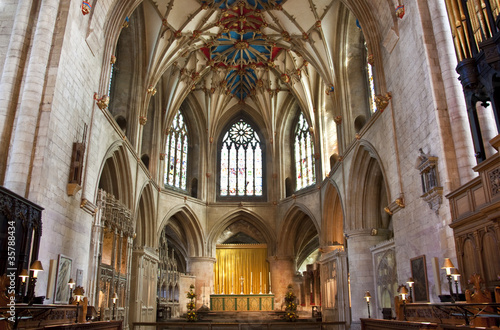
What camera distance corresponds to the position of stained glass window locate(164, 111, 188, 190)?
25.0 meters

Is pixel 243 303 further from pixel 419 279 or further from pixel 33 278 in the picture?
pixel 33 278

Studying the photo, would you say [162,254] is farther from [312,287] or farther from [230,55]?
[230,55]

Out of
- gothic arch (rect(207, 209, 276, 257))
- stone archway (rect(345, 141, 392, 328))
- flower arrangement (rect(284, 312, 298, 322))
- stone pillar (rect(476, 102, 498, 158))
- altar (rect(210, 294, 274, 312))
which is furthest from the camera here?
gothic arch (rect(207, 209, 276, 257))

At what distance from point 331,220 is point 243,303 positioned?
20.5 feet

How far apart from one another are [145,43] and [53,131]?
33.1ft

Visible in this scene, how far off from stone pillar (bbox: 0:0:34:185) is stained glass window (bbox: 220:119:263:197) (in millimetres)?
17695

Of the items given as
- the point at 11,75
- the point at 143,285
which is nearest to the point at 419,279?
the point at 11,75

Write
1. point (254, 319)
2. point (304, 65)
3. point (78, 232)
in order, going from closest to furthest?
point (78, 232)
point (254, 319)
point (304, 65)

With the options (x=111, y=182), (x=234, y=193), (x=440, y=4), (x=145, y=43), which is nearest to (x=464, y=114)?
(x=440, y=4)

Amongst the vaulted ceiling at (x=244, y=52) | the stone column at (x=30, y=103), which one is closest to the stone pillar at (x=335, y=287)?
the vaulted ceiling at (x=244, y=52)

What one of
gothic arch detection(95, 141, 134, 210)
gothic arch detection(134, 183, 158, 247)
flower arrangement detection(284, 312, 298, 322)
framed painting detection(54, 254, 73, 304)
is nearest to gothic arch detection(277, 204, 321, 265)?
flower arrangement detection(284, 312, 298, 322)

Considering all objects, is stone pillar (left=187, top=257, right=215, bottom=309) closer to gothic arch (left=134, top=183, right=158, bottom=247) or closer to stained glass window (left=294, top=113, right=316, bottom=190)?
gothic arch (left=134, top=183, right=158, bottom=247)

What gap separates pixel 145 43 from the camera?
766 inches

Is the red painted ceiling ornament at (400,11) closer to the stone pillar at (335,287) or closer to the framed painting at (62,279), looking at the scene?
the stone pillar at (335,287)
